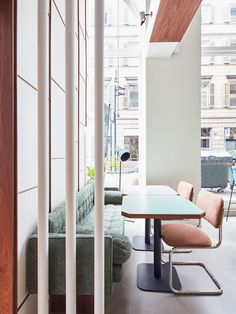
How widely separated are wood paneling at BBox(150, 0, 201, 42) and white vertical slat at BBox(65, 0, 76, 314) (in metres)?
1.32

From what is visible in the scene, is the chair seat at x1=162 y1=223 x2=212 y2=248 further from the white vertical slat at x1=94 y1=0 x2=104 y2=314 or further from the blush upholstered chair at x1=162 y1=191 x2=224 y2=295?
the white vertical slat at x1=94 y1=0 x2=104 y2=314

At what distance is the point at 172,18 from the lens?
114 inches

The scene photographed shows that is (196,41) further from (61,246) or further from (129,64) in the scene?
(61,246)

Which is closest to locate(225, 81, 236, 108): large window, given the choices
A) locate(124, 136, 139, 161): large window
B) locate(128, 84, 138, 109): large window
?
locate(128, 84, 138, 109): large window

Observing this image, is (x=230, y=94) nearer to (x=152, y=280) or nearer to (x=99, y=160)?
(x=152, y=280)

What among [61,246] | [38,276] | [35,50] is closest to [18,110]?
[35,50]

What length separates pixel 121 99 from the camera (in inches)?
202

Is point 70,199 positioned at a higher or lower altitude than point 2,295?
higher

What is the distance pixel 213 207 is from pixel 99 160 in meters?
1.31

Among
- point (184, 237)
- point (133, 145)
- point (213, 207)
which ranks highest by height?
point (133, 145)

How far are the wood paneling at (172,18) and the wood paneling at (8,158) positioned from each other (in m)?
1.66

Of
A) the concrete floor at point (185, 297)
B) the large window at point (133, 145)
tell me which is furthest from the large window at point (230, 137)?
the concrete floor at point (185, 297)

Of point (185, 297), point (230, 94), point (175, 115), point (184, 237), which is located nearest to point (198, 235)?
point (184, 237)

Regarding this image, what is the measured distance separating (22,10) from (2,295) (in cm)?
185
